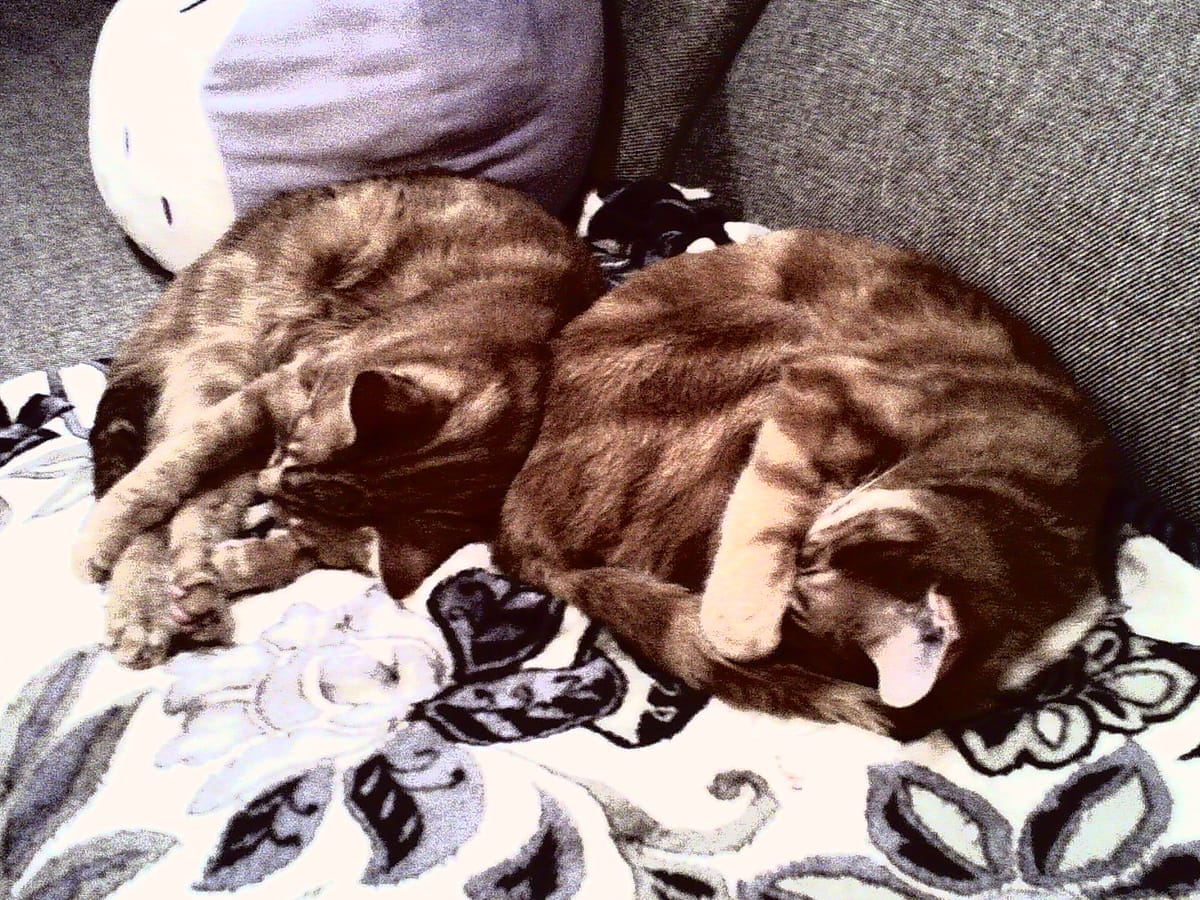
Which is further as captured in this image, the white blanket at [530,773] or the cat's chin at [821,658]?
the cat's chin at [821,658]

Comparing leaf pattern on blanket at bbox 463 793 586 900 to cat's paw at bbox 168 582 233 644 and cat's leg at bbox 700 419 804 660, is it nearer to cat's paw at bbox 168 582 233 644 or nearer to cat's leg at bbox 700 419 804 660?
cat's leg at bbox 700 419 804 660

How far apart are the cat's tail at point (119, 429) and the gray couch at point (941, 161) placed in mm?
170

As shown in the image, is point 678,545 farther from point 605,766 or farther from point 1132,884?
point 1132,884

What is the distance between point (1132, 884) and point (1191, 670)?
0.71 ft

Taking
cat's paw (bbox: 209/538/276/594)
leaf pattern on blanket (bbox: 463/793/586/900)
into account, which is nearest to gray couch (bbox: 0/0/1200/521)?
cat's paw (bbox: 209/538/276/594)

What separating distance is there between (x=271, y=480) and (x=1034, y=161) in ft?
3.14

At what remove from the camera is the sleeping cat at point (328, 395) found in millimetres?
1016

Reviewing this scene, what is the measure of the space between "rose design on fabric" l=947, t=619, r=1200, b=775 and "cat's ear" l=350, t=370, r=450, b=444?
0.64m

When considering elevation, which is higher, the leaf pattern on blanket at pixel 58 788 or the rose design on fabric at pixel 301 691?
the rose design on fabric at pixel 301 691

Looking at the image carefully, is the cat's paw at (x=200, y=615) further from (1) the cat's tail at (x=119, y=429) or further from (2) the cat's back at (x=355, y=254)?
(2) the cat's back at (x=355, y=254)

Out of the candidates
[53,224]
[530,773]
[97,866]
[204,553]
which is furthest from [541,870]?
[53,224]

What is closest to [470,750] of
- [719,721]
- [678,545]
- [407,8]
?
[719,721]

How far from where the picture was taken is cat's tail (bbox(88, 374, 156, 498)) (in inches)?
43.2

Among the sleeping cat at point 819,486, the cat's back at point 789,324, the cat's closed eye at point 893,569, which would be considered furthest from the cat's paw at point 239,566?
the cat's closed eye at point 893,569
